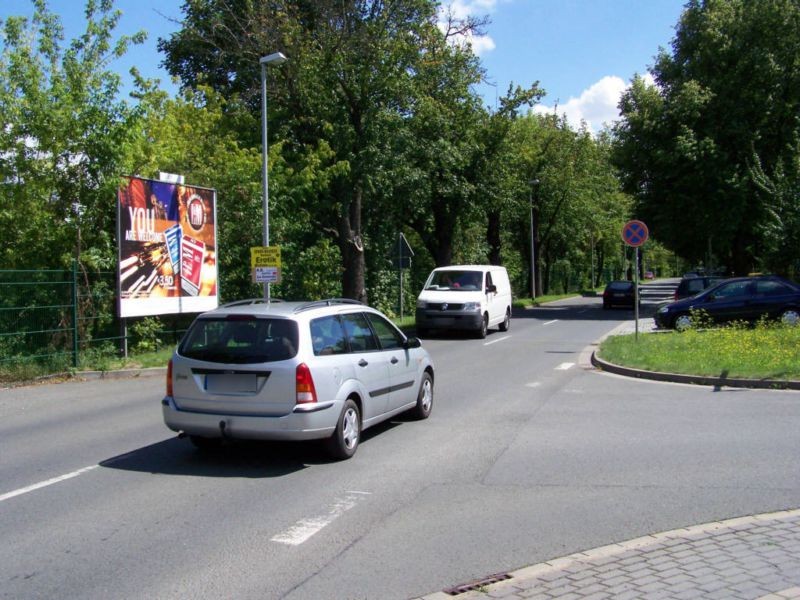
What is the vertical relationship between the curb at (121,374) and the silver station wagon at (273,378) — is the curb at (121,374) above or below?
below

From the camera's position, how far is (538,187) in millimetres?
50469

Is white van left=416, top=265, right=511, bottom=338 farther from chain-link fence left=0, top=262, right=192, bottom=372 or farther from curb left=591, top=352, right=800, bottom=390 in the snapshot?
chain-link fence left=0, top=262, right=192, bottom=372

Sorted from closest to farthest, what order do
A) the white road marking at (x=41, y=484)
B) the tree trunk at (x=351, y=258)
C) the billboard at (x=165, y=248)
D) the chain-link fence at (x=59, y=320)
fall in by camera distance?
the white road marking at (x=41, y=484), the chain-link fence at (x=59, y=320), the billboard at (x=165, y=248), the tree trunk at (x=351, y=258)

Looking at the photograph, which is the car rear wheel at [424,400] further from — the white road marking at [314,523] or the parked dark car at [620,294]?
the parked dark car at [620,294]

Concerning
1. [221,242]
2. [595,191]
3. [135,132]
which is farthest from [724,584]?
[595,191]

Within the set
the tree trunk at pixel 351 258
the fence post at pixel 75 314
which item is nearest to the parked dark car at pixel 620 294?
the tree trunk at pixel 351 258

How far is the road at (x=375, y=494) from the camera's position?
15.0 ft

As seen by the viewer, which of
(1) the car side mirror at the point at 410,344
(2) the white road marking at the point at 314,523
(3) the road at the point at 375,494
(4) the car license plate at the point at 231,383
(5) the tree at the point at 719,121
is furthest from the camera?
(5) the tree at the point at 719,121

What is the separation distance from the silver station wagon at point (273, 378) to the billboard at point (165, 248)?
8916 mm

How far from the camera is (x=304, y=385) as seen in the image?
689 cm

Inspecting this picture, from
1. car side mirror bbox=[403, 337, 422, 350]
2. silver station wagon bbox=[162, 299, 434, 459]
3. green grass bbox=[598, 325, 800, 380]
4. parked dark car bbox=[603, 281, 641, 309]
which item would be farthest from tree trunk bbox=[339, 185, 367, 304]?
parked dark car bbox=[603, 281, 641, 309]

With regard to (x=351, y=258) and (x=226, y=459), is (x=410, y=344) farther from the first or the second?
(x=351, y=258)

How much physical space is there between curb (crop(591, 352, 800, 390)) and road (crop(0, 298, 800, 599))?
2.72ft

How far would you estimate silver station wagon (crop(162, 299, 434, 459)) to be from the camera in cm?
691
